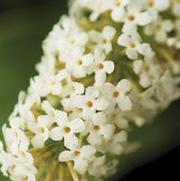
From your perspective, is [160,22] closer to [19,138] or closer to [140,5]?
[140,5]

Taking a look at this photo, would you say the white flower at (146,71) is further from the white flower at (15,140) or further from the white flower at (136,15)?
the white flower at (15,140)

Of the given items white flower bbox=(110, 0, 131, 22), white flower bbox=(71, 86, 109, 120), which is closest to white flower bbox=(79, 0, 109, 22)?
white flower bbox=(110, 0, 131, 22)

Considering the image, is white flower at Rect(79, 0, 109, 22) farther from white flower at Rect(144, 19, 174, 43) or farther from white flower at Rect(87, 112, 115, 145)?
white flower at Rect(87, 112, 115, 145)

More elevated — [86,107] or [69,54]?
A: [69,54]

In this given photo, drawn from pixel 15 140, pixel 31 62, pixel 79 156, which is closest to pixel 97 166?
pixel 79 156

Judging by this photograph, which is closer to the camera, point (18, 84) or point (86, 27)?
point (86, 27)

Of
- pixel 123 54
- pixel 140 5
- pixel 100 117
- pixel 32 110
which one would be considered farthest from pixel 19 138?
pixel 140 5
